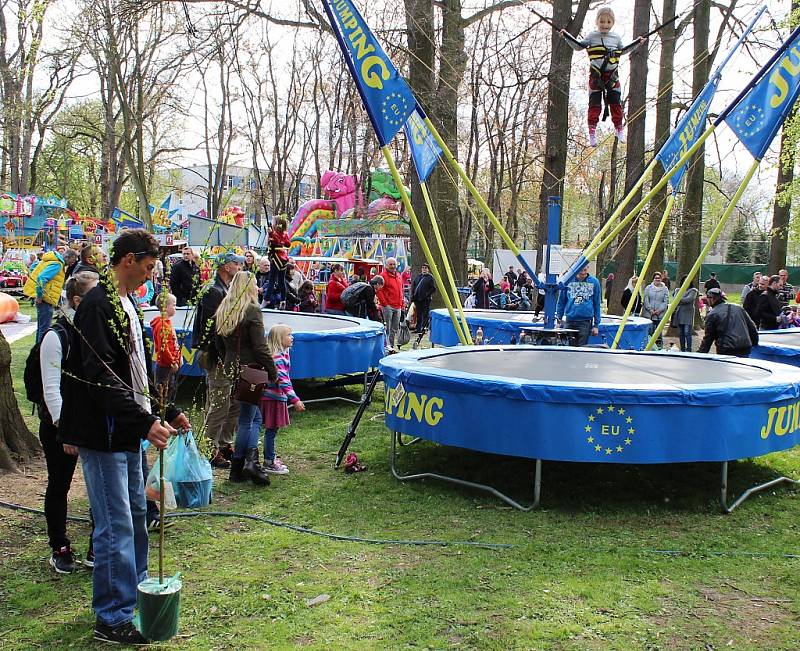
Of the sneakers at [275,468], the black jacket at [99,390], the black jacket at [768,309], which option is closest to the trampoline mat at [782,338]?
the black jacket at [768,309]

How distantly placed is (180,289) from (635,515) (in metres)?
7.61

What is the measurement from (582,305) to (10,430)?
23.0 ft

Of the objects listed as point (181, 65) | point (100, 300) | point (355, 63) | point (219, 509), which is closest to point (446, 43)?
point (181, 65)

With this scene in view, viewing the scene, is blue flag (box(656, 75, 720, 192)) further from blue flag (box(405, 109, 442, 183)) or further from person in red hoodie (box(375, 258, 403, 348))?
person in red hoodie (box(375, 258, 403, 348))

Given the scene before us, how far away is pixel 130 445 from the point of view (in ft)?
10.7

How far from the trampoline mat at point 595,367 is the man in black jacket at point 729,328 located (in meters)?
1.74

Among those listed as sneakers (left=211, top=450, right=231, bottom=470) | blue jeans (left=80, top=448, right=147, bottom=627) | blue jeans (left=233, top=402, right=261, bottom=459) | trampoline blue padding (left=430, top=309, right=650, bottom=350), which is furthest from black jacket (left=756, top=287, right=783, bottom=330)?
blue jeans (left=80, top=448, right=147, bottom=627)

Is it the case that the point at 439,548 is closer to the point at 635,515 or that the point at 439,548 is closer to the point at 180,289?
the point at 635,515

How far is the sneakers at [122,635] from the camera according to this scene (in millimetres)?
3344

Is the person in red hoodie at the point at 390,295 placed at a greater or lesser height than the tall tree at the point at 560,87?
lesser

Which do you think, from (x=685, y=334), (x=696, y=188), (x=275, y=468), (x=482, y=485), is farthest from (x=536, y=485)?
(x=696, y=188)

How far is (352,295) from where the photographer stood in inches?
499

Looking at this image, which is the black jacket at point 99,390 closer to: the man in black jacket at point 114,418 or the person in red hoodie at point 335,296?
the man in black jacket at point 114,418

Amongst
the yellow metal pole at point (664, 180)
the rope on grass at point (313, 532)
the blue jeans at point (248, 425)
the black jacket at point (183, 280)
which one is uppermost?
the yellow metal pole at point (664, 180)
